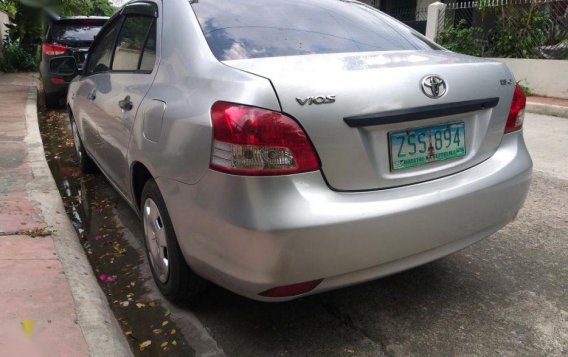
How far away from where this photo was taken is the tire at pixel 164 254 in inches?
101

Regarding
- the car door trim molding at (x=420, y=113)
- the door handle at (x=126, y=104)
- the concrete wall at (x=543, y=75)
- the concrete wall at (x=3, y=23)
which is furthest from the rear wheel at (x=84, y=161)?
the concrete wall at (x=3, y=23)

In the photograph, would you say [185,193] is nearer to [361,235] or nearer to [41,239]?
[361,235]

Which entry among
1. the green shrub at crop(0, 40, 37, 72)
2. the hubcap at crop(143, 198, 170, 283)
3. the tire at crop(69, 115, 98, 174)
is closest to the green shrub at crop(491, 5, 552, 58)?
the tire at crop(69, 115, 98, 174)

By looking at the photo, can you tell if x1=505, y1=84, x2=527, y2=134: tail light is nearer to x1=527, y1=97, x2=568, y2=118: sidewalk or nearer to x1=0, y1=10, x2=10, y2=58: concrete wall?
x1=527, y1=97, x2=568, y2=118: sidewalk

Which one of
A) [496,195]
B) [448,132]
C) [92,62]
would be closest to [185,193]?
[448,132]

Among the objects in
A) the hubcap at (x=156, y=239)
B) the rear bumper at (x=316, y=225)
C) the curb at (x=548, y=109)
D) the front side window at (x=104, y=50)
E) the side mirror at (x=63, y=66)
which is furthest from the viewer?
the curb at (x=548, y=109)

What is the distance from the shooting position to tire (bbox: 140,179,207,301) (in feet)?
8.39

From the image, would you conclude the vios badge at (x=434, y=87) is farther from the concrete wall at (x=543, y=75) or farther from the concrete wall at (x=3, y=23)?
the concrete wall at (x=3, y=23)

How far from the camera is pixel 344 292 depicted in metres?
2.89

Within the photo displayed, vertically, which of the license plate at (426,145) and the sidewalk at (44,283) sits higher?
the license plate at (426,145)

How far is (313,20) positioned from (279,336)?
1676mm

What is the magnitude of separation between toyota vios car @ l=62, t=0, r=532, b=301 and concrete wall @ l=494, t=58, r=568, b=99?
28.1ft

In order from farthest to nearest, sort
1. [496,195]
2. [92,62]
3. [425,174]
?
[92,62] → [496,195] → [425,174]

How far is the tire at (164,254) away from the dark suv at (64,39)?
22.2ft
